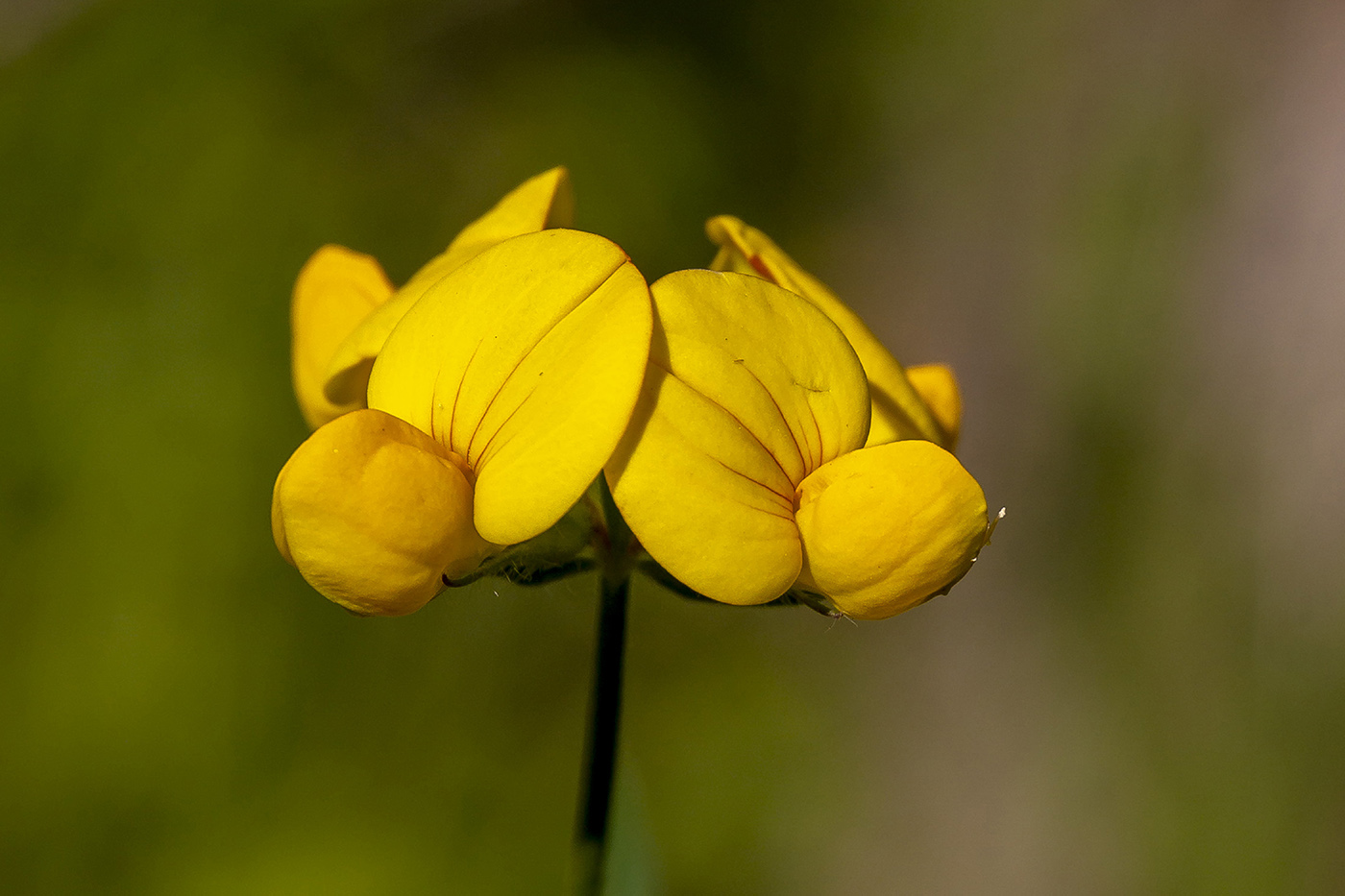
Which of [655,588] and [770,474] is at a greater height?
[770,474]

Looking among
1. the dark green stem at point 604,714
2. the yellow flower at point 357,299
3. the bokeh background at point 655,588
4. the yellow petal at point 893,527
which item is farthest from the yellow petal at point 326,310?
the bokeh background at point 655,588

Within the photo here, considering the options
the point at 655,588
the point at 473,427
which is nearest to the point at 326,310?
the point at 473,427

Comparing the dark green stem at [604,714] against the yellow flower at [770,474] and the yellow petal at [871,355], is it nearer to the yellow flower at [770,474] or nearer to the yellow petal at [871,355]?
the yellow flower at [770,474]

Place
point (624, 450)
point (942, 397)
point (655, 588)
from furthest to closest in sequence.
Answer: point (655, 588), point (942, 397), point (624, 450)

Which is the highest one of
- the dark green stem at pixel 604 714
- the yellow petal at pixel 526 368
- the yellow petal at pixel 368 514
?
the yellow petal at pixel 526 368

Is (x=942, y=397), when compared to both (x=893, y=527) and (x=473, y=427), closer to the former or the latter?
(x=893, y=527)

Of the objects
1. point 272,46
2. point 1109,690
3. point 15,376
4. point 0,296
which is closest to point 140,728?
point 15,376
